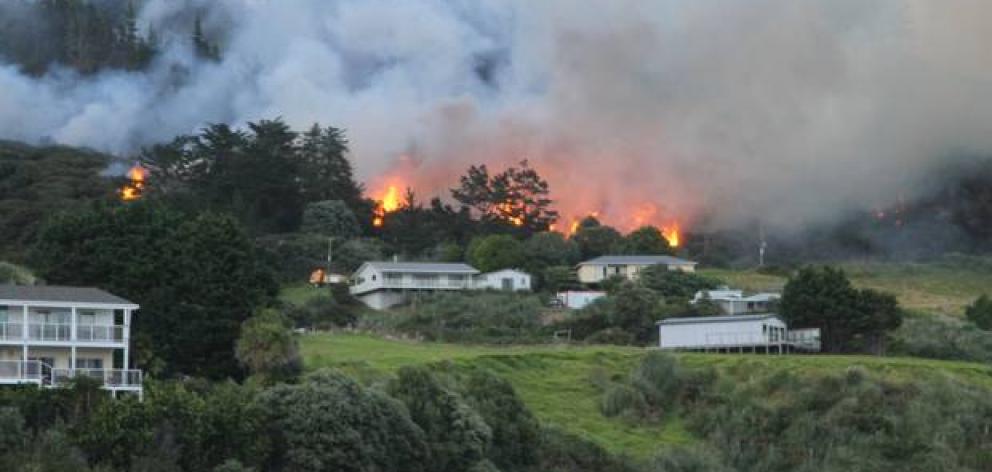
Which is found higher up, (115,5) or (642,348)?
(115,5)

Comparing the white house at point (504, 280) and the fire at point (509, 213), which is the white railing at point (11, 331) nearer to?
the white house at point (504, 280)

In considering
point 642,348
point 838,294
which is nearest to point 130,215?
point 642,348

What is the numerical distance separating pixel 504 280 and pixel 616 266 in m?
9.11

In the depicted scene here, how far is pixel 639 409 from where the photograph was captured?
68625 mm

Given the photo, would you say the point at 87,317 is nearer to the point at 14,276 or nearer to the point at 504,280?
the point at 14,276

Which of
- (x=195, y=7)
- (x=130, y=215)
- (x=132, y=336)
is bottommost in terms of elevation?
(x=132, y=336)

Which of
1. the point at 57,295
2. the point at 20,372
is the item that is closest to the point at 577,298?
the point at 57,295

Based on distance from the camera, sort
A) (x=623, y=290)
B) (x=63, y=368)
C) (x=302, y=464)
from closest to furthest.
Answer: (x=302, y=464)
(x=63, y=368)
(x=623, y=290)

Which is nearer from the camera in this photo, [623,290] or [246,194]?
[623,290]

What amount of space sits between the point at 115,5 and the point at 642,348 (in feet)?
343

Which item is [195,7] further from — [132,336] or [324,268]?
[132,336]

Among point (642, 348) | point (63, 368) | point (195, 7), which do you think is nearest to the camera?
point (63, 368)

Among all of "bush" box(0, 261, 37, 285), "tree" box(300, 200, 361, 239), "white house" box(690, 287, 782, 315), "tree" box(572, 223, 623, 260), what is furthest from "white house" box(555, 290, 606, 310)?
"bush" box(0, 261, 37, 285)

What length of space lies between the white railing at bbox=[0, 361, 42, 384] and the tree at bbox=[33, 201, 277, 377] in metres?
6.36
